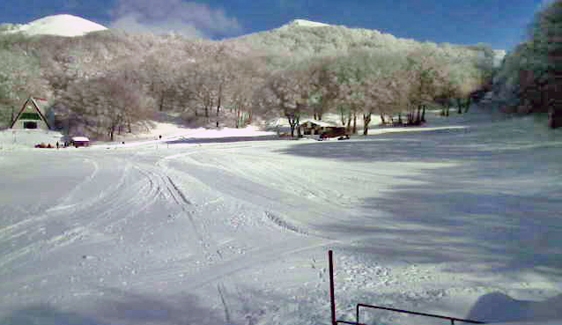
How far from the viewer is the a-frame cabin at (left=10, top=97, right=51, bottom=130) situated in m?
53.9

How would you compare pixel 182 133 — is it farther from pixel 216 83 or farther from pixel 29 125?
pixel 29 125

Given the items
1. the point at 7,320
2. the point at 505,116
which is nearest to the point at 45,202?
the point at 7,320

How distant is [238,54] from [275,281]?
3416 inches

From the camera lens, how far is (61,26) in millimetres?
119688

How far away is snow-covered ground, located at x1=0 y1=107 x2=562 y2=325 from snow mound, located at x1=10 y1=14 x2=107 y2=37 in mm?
117172

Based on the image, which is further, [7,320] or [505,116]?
[505,116]

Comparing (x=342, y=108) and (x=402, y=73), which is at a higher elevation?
(x=402, y=73)

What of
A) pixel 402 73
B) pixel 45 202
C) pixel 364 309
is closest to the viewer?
pixel 364 309

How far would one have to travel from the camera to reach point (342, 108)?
162 ft

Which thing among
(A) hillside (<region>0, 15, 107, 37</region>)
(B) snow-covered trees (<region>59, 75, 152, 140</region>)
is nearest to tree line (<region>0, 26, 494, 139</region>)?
(B) snow-covered trees (<region>59, 75, 152, 140</region>)

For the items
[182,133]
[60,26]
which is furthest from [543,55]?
[60,26]

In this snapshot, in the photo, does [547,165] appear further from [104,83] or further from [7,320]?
[104,83]

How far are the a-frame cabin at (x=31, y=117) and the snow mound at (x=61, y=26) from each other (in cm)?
6583

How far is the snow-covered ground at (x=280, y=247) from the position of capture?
5762mm
